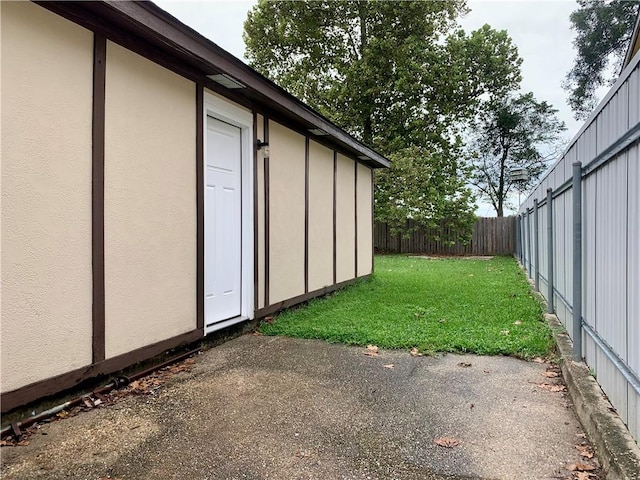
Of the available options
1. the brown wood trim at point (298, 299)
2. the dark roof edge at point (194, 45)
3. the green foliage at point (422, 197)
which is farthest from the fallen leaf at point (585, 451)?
the green foliage at point (422, 197)

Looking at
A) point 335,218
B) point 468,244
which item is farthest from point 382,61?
point 335,218

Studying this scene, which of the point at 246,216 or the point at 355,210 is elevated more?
the point at 355,210

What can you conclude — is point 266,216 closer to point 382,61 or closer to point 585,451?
point 585,451

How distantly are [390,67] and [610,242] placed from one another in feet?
55.0

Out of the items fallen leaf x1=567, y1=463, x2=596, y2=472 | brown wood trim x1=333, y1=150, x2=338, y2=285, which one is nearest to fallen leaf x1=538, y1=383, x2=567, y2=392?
fallen leaf x1=567, y1=463, x2=596, y2=472

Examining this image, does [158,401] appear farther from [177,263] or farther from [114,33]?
[114,33]

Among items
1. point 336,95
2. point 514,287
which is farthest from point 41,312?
point 336,95

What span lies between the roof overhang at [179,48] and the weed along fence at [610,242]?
3.07 m

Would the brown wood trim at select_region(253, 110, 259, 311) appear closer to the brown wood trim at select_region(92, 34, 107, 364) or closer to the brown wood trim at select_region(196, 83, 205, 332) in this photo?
the brown wood trim at select_region(196, 83, 205, 332)

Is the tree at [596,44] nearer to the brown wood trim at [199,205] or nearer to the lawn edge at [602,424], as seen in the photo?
the lawn edge at [602,424]

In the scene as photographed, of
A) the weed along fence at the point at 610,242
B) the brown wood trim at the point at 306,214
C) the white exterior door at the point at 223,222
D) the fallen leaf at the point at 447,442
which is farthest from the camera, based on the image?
the brown wood trim at the point at 306,214

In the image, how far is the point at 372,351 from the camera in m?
4.29

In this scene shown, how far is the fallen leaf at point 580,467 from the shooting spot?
2.15 m

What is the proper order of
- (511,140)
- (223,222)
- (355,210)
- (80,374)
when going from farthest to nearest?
(511,140) < (355,210) < (223,222) < (80,374)
